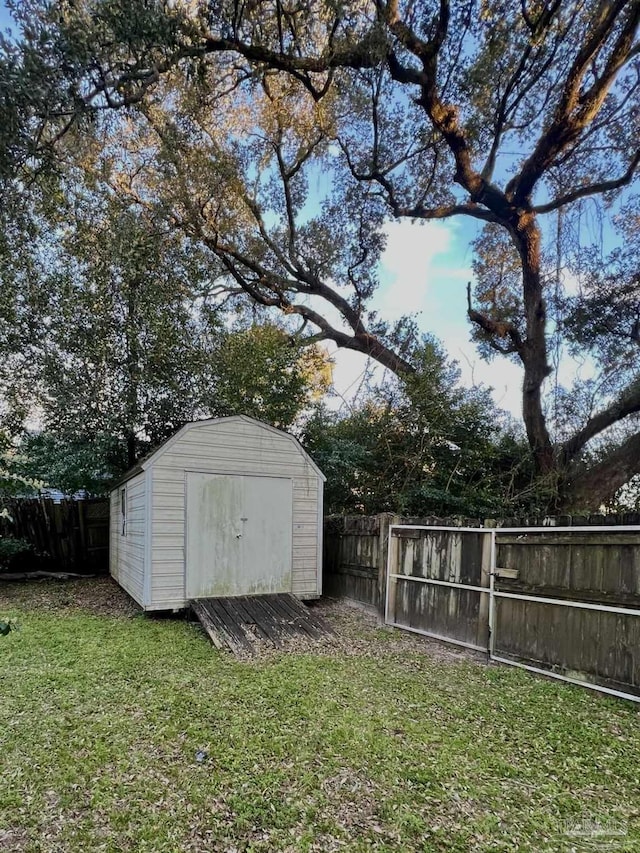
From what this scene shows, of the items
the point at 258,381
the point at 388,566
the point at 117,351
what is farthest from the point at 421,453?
Result: the point at 117,351

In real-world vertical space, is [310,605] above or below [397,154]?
below

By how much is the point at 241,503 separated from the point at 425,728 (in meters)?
3.59

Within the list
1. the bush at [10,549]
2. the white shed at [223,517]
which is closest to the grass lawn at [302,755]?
the white shed at [223,517]

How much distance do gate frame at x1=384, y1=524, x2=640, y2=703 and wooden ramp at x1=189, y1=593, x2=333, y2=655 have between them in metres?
1.04

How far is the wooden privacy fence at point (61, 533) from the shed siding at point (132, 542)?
1.29 meters

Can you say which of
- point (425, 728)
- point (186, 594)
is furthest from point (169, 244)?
point (425, 728)

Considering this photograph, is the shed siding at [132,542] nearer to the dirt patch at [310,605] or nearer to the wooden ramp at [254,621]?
the dirt patch at [310,605]

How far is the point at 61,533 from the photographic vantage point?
880 cm

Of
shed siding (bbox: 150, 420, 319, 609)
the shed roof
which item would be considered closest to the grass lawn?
shed siding (bbox: 150, 420, 319, 609)

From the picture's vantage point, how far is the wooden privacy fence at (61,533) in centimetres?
849

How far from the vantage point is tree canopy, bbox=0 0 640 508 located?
7.08 meters

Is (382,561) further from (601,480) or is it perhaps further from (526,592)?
(601,480)

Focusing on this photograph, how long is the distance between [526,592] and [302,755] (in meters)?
2.45

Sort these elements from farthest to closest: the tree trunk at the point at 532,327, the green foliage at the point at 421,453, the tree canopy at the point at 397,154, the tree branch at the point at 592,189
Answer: the tree trunk at the point at 532,327, the tree branch at the point at 592,189, the green foliage at the point at 421,453, the tree canopy at the point at 397,154
